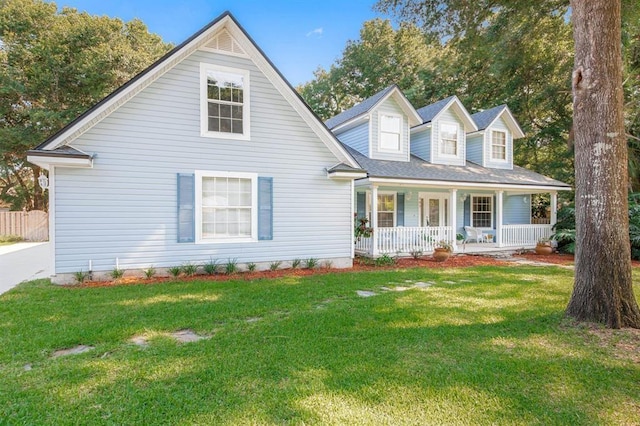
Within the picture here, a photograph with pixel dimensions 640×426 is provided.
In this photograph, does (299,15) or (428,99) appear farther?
(428,99)

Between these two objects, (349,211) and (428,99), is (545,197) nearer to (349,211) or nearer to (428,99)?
(428,99)

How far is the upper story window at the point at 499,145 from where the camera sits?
50.9 ft

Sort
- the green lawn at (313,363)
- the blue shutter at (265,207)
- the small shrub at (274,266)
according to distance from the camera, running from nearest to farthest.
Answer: the green lawn at (313,363), the blue shutter at (265,207), the small shrub at (274,266)

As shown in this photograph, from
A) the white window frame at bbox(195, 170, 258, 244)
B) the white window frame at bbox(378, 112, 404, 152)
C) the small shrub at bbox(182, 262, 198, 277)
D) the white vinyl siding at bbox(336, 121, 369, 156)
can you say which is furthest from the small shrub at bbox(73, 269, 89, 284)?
the white window frame at bbox(378, 112, 404, 152)

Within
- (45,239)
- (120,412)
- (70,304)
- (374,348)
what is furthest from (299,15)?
(45,239)

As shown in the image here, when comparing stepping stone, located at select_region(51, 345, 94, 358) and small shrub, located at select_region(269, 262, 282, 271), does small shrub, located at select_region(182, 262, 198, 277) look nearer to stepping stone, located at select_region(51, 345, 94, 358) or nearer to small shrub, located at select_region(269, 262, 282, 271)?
small shrub, located at select_region(269, 262, 282, 271)

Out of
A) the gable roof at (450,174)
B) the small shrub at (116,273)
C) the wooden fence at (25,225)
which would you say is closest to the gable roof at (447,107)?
the gable roof at (450,174)

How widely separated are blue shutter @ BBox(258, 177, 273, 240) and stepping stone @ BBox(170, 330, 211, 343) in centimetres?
452

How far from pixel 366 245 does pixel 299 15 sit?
9770 mm

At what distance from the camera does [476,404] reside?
2.84 metres

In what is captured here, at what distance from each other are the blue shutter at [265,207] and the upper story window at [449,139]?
8.65 meters

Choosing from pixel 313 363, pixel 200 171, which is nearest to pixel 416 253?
pixel 200 171

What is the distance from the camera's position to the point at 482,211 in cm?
1562

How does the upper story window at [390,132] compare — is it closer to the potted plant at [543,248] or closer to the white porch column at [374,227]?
the white porch column at [374,227]
